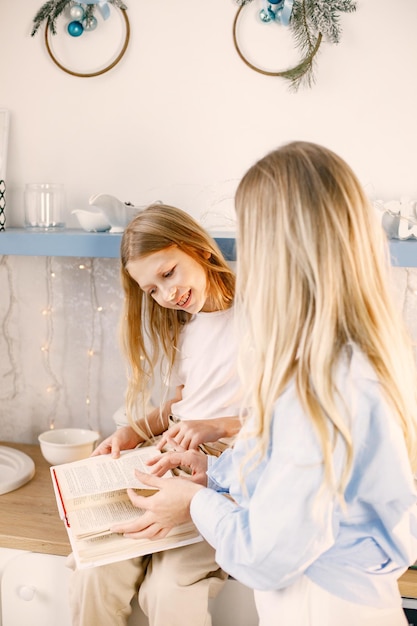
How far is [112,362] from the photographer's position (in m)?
2.04

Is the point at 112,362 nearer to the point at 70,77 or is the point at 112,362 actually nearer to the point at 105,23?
the point at 70,77

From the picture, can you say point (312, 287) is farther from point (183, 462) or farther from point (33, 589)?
point (33, 589)

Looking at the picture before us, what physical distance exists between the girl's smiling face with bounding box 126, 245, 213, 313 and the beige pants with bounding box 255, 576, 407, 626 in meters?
0.68

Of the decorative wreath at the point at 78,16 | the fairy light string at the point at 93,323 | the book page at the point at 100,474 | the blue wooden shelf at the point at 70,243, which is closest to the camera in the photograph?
the book page at the point at 100,474

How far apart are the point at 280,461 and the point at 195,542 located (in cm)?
49

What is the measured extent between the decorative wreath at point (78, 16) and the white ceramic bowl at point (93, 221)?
16.2 inches

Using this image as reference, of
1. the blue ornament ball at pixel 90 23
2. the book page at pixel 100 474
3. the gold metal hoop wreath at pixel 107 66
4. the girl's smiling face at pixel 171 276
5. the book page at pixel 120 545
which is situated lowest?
the book page at pixel 120 545

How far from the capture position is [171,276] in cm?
155

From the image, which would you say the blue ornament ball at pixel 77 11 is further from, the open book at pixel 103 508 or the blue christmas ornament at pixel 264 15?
the open book at pixel 103 508

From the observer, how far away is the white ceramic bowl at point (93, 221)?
1768mm

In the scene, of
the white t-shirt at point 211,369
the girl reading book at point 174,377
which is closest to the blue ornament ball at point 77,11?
the girl reading book at point 174,377

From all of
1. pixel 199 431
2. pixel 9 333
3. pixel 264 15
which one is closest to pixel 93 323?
pixel 9 333

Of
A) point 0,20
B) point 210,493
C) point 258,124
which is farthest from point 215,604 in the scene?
point 0,20

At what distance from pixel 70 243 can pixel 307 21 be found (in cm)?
80
